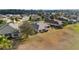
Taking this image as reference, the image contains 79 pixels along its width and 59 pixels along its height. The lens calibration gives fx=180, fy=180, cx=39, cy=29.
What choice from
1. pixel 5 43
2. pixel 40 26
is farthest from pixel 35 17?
pixel 5 43

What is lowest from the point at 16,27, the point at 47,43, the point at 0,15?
the point at 47,43

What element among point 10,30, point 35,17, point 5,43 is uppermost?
point 35,17

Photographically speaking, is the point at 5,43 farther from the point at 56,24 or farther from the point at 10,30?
the point at 56,24

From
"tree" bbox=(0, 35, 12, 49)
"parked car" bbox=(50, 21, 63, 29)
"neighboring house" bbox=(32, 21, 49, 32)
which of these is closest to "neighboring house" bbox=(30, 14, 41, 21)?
"neighboring house" bbox=(32, 21, 49, 32)

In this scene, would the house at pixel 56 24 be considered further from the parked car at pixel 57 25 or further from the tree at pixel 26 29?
the tree at pixel 26 29
